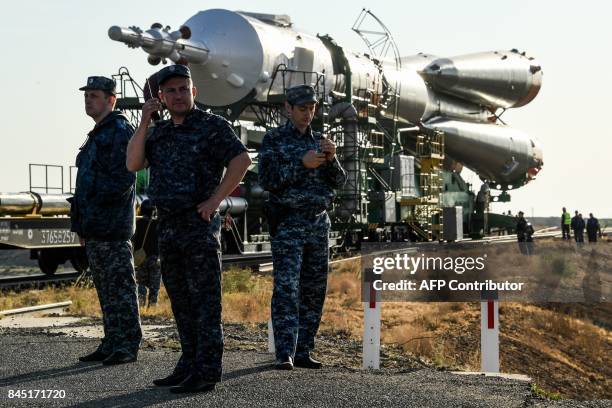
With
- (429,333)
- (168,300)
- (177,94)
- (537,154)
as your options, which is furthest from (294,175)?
(537,154)

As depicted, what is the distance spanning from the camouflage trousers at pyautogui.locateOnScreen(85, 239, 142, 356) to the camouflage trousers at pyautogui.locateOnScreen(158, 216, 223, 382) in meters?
1.36

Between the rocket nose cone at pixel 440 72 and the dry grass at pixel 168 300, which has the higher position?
the rocket nose cone at pixel 440 72

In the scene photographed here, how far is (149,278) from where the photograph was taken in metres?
12.2

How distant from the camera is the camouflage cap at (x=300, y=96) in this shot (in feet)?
23.4

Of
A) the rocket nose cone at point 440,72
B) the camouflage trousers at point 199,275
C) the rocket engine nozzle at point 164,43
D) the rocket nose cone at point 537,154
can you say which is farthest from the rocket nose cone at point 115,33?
the rocket nose cone at point 537,154

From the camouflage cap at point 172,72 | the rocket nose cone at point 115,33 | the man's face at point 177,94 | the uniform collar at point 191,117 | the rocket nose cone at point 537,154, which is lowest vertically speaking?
the uniform collar at point 191,117

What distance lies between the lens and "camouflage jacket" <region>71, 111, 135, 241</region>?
24.0 feet

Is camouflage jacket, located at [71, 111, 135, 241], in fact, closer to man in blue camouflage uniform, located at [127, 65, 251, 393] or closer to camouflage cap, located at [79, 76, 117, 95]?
camouflage cap, located at [79, 76, 117, 95]

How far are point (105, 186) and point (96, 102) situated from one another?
26.5 inches

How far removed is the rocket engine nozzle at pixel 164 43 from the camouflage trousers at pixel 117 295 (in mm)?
12854

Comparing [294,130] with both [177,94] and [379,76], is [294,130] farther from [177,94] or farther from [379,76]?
[379,76]

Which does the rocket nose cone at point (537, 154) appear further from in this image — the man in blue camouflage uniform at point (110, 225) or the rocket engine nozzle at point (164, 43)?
the man in blue camouflage uniform at point (110, 225)

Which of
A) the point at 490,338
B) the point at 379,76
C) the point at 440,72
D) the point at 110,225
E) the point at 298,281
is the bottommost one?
the point at 490,338

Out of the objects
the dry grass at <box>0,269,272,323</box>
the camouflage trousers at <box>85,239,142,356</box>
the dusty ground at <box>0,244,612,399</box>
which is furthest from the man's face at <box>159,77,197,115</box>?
the dry grass at <box>0,269,272,323</box>
